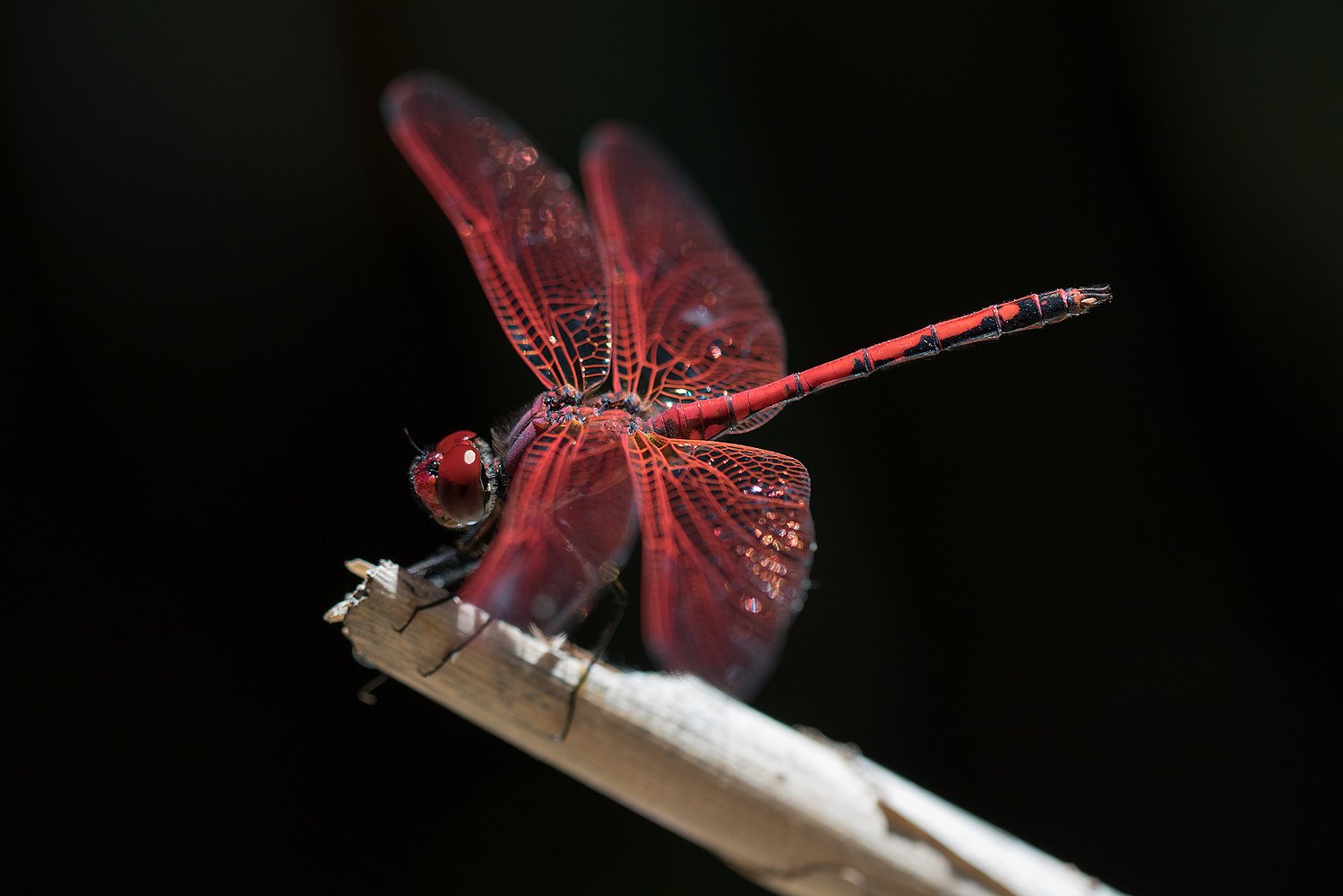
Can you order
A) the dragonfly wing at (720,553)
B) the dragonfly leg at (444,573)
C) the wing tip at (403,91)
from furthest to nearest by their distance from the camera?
the wing tip at (403,91) < the dragonfly leg at (444,573) < the dragonfly wing at (720,553)

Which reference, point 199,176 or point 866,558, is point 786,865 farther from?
point 199,176

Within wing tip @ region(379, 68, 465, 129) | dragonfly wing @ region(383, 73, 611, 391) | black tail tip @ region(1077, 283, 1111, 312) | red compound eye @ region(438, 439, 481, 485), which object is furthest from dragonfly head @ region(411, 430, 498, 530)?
black tail tip @ region(1077, 283, 1111, 312)

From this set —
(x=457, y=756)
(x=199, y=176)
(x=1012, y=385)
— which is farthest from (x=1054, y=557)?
(x=199, y=176)

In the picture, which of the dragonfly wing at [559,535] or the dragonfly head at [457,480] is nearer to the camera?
the dragonfly wing at [559,535]

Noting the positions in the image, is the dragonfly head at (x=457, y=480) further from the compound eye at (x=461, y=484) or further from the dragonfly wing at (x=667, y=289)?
the dragonfly wing at (x=667, y=289)

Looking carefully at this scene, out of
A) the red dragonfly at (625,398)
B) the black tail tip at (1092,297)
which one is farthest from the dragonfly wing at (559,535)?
the black tail tip at (1092,297)
